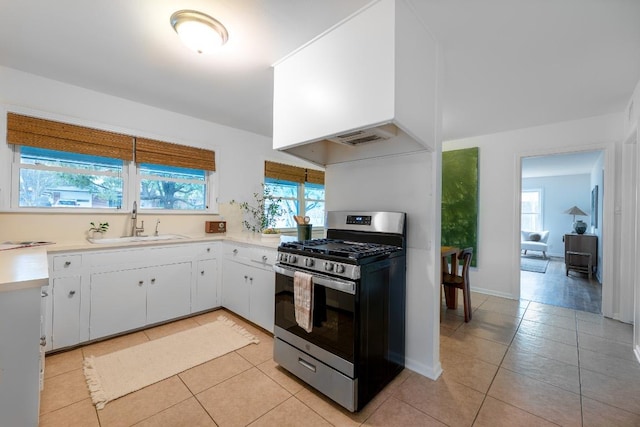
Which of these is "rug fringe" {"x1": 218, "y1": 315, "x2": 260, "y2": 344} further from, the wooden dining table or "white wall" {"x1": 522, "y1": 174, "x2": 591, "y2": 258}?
"white wall" {"x1": 522, "y1": 174, "x2": 591, "y2": 258}

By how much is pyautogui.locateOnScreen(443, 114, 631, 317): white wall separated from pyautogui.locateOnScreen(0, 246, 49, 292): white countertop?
4.66 metres

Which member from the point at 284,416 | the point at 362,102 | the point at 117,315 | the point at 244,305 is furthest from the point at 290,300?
the point at 117,315

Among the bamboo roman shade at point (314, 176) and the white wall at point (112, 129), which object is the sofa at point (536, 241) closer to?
the bamboo roman shade at point (314, 176)

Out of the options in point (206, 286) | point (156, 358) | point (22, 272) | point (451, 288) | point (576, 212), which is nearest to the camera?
point (22, 272)

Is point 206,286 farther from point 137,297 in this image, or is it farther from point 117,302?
point 117,302

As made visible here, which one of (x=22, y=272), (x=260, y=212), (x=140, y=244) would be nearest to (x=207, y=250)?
(x=140, y=244)

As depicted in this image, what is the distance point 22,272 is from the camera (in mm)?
1230

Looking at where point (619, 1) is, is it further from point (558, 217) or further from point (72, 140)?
point (558, 217)

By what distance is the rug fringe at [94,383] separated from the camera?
1.70 m

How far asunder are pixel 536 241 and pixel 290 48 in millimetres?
8636

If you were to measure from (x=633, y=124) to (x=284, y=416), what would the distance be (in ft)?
13.2

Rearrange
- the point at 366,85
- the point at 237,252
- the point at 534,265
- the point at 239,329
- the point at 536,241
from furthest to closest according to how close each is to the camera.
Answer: the point at 536,241
the point at 534,265
the point at 237,252
the point at 239,329
the point at 366,85

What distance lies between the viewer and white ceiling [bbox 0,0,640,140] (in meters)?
1.65

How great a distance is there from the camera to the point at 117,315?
2.52m
